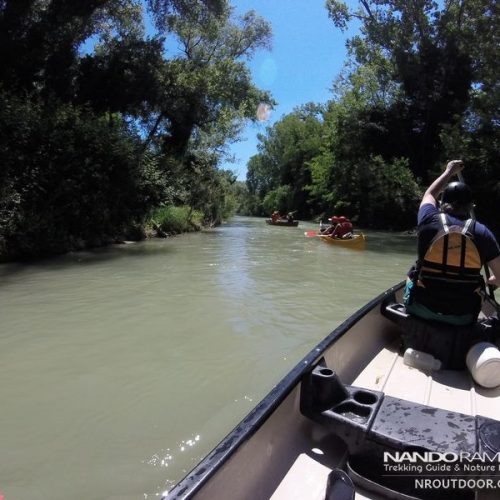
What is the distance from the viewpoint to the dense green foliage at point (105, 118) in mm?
12812

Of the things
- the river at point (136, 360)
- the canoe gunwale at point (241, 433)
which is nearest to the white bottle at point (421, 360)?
the canoe gunwale at point (241, 433)

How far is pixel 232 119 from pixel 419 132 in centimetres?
1096

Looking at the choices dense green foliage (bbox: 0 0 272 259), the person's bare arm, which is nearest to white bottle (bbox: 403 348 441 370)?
the person's bare arm

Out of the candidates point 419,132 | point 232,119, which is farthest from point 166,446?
point 419,132

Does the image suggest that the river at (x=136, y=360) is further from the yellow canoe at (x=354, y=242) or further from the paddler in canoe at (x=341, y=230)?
the paddler in canoe at (x=341, y=230)

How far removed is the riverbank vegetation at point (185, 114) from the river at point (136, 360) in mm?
4032

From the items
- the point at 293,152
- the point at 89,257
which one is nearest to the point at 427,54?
the point at 89,257

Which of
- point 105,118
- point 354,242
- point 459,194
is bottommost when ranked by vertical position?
point 354,242

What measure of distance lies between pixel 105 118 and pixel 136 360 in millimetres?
14901

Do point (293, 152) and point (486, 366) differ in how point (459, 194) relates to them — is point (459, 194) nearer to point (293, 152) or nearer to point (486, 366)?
point (486, 366)

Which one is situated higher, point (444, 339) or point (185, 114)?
point (185, 114)

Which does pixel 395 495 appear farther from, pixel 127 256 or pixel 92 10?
pixel 92 10

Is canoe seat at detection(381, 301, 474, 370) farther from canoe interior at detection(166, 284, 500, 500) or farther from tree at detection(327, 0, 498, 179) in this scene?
tree at detection(327, 0, 498, 179)

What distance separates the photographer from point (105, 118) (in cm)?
1795
